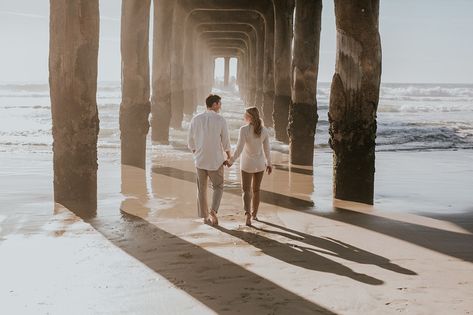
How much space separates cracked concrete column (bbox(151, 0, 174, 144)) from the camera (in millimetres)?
14750

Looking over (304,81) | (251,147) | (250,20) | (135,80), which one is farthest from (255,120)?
(250,20)

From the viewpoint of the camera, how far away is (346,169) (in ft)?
22.9

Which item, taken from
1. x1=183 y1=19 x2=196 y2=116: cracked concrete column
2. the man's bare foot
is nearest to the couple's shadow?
the man's bare foot

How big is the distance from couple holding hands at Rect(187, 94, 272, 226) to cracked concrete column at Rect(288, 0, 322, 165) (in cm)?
454

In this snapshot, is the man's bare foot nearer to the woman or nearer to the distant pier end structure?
the woman

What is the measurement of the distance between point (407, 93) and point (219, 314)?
6285 centimetres

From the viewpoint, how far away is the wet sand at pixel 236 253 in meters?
3.69

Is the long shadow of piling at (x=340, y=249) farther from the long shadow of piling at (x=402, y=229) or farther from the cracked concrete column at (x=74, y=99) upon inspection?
the cracked concrete column at (x=74, y=99)

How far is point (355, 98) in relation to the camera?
6.78 meters

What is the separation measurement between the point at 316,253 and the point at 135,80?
6.08 m

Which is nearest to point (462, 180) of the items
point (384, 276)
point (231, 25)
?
point (384, 276)

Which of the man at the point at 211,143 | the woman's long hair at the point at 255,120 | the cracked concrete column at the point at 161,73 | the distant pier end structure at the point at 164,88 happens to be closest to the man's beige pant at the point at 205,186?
the man at the point at 211,143

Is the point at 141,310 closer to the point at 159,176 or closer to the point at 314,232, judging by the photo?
the point at 314,232

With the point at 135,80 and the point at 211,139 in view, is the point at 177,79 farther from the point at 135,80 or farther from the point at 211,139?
the point at 211,139
